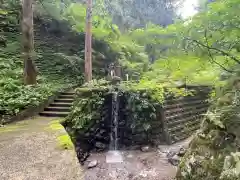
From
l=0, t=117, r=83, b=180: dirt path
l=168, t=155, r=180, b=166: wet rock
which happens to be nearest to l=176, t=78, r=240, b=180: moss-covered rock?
l=168, t=155, r=180, b=166: wet rock

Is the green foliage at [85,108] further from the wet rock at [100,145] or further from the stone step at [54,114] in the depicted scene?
the wet rock at [100,145]

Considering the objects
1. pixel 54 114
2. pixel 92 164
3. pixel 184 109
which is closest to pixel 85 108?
pixel 54 114

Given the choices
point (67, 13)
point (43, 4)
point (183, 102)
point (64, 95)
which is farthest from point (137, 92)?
point (43, 4)

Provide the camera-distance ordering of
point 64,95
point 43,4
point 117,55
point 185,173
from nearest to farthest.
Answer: point 185,173 < point 64,95 < point 43,4 < point 117,55

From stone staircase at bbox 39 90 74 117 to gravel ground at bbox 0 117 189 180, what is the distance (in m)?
0.78

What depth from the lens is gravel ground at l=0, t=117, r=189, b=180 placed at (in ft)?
8.79

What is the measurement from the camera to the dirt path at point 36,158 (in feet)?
8.56

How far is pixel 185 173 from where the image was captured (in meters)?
3.78

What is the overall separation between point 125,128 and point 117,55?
19.3ft

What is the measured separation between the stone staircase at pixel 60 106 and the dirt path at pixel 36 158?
2527 millimetres

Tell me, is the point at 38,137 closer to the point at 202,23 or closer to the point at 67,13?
the point at 202,23

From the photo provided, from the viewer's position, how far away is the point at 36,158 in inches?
123

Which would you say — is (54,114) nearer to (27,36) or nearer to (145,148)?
(27,36)

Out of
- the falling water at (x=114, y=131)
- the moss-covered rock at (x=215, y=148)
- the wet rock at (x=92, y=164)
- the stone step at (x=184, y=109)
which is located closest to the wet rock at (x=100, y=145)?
the falling water at (x=114, y=131)
